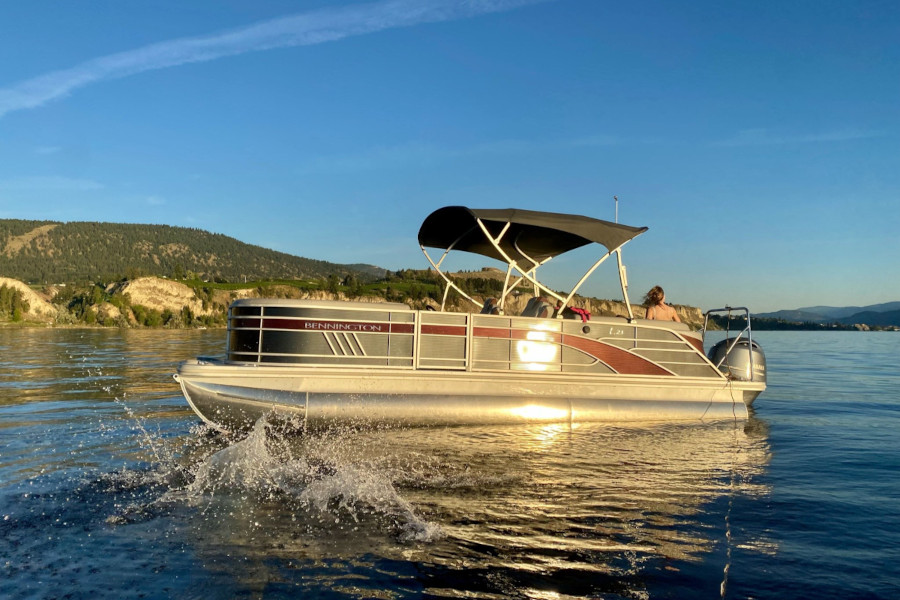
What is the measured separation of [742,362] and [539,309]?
445 cm

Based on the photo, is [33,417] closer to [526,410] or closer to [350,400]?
[350,400]

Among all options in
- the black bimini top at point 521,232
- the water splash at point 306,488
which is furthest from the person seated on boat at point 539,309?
the water splash at point 306,488

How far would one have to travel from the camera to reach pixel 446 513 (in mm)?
6016

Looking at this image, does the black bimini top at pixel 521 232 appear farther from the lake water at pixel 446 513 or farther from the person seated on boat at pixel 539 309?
the lake water at pixel 446 513

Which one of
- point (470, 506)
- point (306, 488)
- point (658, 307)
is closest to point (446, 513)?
point (470, 506)

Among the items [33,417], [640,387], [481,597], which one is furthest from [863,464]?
[33,417]

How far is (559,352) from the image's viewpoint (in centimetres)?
1102

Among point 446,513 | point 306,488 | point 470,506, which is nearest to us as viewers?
point 446,513

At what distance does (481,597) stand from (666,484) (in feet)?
12.7

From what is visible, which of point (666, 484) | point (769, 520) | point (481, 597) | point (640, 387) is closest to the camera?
point (481, 597)

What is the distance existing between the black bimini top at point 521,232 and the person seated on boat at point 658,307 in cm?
189

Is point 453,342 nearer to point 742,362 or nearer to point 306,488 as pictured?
point 306,488

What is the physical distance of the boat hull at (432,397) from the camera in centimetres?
944

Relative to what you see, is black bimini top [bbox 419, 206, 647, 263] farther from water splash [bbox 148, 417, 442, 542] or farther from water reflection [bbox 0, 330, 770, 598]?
water splash [bbox 148, 417, 442, 542]
